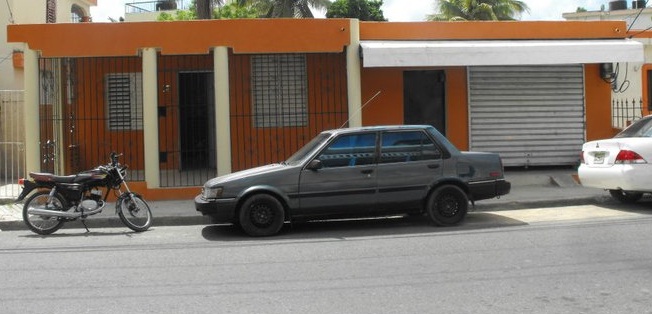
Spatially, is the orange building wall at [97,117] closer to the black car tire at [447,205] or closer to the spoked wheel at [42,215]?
the spoked wheel at [42,215]

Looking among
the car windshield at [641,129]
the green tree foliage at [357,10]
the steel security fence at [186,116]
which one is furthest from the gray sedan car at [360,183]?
the green tree foliage at [357,10]

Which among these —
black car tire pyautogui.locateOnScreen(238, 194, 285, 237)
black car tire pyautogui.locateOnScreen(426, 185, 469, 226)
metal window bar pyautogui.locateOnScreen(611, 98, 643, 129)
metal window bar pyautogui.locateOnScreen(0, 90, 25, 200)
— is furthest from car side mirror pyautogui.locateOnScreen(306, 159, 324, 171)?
metal window bar pyautogui.locateOnScreen(0, 90, 25, 200)

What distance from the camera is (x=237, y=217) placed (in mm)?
8742

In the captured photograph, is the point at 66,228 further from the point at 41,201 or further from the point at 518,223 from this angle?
the point at 518,223

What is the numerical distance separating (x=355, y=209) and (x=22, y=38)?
7.37m

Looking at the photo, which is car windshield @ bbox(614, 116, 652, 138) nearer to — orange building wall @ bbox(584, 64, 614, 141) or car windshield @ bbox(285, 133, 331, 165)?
orange building wall @ bbox(584, 64, 614, 141)

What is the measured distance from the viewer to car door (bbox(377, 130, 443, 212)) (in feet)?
29.6

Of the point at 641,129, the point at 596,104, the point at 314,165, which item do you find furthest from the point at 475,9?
the point at 314,165

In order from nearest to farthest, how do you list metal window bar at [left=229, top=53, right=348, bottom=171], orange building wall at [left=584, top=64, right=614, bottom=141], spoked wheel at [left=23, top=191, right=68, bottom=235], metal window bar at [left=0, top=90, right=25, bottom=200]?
spoked wheel at [left=23, top=191, right=68, bottom=235] < metal window bar at [left=229, top=53, right=348, bottom=171] < orange building wall at [left=584, top=64, right=614, bottom=141] < metal window bar at [left=0, top=90, right=25, bottom=200]

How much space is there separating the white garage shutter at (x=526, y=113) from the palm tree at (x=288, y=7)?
15063mm

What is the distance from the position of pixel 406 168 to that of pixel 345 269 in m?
2.73

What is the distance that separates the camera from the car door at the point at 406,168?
9031 millimetres

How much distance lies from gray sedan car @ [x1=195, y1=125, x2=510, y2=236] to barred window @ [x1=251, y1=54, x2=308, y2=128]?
4697mm

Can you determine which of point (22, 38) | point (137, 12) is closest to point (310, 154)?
point (22, 38)
